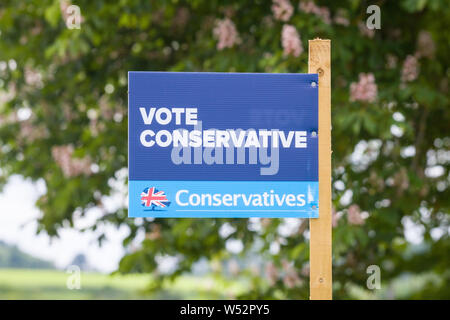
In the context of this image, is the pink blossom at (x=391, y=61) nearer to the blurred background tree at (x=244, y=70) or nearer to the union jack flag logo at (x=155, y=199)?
the blurred background tree at (x=244, y=70)

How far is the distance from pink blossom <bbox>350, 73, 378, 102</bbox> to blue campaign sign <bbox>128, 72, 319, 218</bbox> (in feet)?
7.27

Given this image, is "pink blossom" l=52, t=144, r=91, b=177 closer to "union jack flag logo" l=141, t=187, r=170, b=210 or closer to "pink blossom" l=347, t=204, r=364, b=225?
"pink blossom" l=347, t=204, r=364, b=225

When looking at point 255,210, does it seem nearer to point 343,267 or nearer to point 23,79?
point 343,267

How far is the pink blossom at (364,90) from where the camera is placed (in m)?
5.06

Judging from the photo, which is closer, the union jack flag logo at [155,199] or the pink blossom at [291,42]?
the union jack flag logo at [155,199]

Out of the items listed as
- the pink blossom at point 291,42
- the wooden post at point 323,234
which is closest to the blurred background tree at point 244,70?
the pink blossom at point 291,42

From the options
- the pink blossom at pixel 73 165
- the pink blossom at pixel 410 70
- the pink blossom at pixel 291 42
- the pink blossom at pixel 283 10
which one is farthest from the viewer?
the pink blossom at pixel 73 165

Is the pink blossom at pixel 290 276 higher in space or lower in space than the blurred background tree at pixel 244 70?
lower

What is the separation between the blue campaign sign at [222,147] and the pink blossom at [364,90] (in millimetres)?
2216

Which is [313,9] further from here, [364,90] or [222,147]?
[222,147]

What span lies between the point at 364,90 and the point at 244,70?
96 centimetres

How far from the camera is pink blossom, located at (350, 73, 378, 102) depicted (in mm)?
5062
